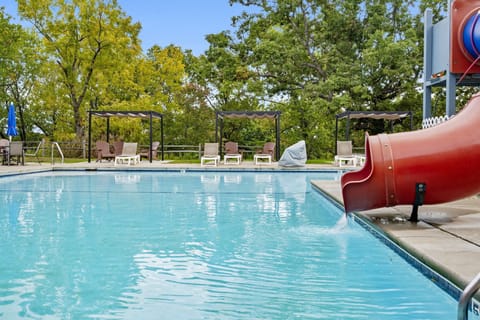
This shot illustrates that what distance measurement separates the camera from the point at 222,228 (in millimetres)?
6379

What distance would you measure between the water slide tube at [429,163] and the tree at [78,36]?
2414 centimetres

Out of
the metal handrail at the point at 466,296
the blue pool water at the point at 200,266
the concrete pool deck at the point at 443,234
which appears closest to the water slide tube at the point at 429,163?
the concrete pool deck at the point at 443,234

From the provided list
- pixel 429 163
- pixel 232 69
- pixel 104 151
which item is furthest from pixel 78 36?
pixel 429 163

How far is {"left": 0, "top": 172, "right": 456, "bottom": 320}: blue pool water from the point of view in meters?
3.39

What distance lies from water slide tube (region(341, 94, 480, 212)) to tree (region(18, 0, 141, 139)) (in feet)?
79.2

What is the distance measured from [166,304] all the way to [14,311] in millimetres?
965

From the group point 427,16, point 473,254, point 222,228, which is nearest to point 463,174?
point 473,254

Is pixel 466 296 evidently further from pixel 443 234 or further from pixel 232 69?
pixel 232 69

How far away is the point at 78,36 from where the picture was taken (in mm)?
27719

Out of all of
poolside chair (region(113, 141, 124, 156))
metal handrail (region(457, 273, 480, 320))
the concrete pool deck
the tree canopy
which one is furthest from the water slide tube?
the tree canopy

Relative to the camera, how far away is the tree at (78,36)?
27344mm

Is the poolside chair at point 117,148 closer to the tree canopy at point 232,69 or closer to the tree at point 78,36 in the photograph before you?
the tree canopy at point 232,69

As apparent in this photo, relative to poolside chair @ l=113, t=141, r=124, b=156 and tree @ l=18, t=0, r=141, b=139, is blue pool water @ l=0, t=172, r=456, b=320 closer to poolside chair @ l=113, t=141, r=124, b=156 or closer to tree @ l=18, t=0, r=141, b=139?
poolside chair @ l=113, t=141, r=124, b=156

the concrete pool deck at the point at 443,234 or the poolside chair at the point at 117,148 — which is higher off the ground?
the poolside chair at the point at 117,148
